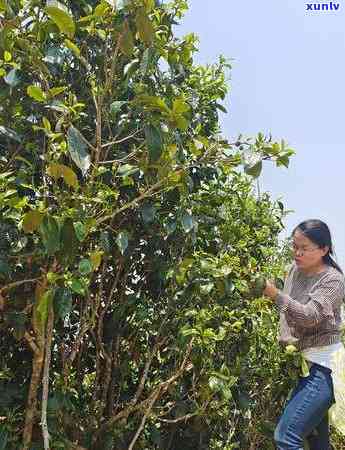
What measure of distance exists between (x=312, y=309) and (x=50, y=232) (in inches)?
46.5

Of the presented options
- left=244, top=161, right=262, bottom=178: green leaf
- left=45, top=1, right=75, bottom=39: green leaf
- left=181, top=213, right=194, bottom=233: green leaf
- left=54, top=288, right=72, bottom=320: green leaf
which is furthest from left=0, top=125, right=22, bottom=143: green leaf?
left=244, top=161, right=262, bottom=178: green leaf

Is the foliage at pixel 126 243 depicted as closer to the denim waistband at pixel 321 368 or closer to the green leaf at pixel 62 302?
the green leaf at pixel 62 302

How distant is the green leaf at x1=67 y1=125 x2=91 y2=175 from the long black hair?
1.17m

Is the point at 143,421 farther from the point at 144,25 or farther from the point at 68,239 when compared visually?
the point at 144,25

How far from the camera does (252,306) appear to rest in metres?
2.92

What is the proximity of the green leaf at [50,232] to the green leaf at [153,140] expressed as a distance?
37 centimetres

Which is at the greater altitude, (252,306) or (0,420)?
(252,306)

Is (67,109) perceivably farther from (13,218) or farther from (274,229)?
(274,229)

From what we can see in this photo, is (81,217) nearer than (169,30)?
Yes

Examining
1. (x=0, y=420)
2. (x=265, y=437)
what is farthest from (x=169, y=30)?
(x=265, y=437)

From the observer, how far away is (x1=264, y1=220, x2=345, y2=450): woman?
2.63 meters

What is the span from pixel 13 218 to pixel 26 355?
90 cm

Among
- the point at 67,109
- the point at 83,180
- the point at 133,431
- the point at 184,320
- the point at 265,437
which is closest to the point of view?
the point at 67,109

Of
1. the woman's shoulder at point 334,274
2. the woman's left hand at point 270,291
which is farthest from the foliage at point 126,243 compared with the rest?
the woman's shoulder at point 334,274
